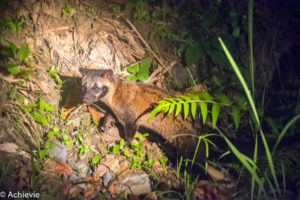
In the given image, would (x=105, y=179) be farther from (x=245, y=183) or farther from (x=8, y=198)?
(x=245, y=183)

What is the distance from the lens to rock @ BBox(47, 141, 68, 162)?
3435mm

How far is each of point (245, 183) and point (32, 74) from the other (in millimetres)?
4447

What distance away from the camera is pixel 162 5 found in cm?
485

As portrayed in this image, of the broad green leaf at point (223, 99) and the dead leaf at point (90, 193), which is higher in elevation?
the broad green leaf at point (223, 99)

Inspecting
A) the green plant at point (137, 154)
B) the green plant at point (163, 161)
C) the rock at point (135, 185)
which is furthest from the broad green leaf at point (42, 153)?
the green plant at point (163, 161)

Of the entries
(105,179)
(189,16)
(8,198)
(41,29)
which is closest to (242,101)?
(189,16)

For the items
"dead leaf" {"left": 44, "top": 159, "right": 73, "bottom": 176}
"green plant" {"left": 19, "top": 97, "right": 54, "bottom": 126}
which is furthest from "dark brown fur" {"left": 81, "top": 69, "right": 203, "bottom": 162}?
"dead leaf" {"left": 44, "top": 159, "right": 73, "bottom": 176}

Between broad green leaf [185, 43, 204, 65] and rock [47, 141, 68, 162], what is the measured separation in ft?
10.1

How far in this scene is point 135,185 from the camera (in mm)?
3303

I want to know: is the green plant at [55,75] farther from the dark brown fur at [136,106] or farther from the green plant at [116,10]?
the green plant at [116,10]

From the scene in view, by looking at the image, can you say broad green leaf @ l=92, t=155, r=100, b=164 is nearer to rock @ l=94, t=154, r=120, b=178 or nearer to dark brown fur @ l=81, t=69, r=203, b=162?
rock @ l=94, t=154, r=120, b=178

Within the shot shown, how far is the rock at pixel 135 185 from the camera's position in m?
3.21

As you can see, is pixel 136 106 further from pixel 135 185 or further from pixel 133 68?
pixel 135 185

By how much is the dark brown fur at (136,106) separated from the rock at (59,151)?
36.1 inches
